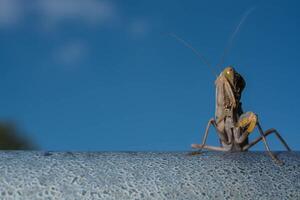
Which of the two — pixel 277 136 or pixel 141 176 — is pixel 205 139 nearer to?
pixel 277 136

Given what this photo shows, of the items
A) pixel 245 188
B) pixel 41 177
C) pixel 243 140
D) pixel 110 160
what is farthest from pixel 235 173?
pixel 243 140

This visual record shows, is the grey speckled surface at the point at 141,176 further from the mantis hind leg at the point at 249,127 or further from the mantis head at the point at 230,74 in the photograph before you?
the mantis head at the point at 230,74

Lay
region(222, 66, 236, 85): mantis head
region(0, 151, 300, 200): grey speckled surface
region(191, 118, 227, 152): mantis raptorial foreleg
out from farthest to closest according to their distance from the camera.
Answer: region(222, 66, 236, 85): mantis head → region(191, 118, 227, 152): mantis raptorial foreleg → region(0, 151, 300, 200): grey speckled surface

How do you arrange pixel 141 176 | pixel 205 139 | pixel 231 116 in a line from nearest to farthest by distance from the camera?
pixel 141 176, pixel 205 139, pixel 231 116

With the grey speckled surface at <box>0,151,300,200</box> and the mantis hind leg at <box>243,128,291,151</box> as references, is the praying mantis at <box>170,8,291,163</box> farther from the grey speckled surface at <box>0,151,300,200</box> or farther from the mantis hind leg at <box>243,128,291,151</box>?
the grey speckled surface at <box>0,151,300,200</box>

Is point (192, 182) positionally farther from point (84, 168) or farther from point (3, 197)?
point (3, 197)

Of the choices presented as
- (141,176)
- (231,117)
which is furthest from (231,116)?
(141,176)

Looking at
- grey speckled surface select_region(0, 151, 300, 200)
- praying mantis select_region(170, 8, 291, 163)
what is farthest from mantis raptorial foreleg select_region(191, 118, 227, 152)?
grey speckled surface select_region(0, 151, 300, 200)
